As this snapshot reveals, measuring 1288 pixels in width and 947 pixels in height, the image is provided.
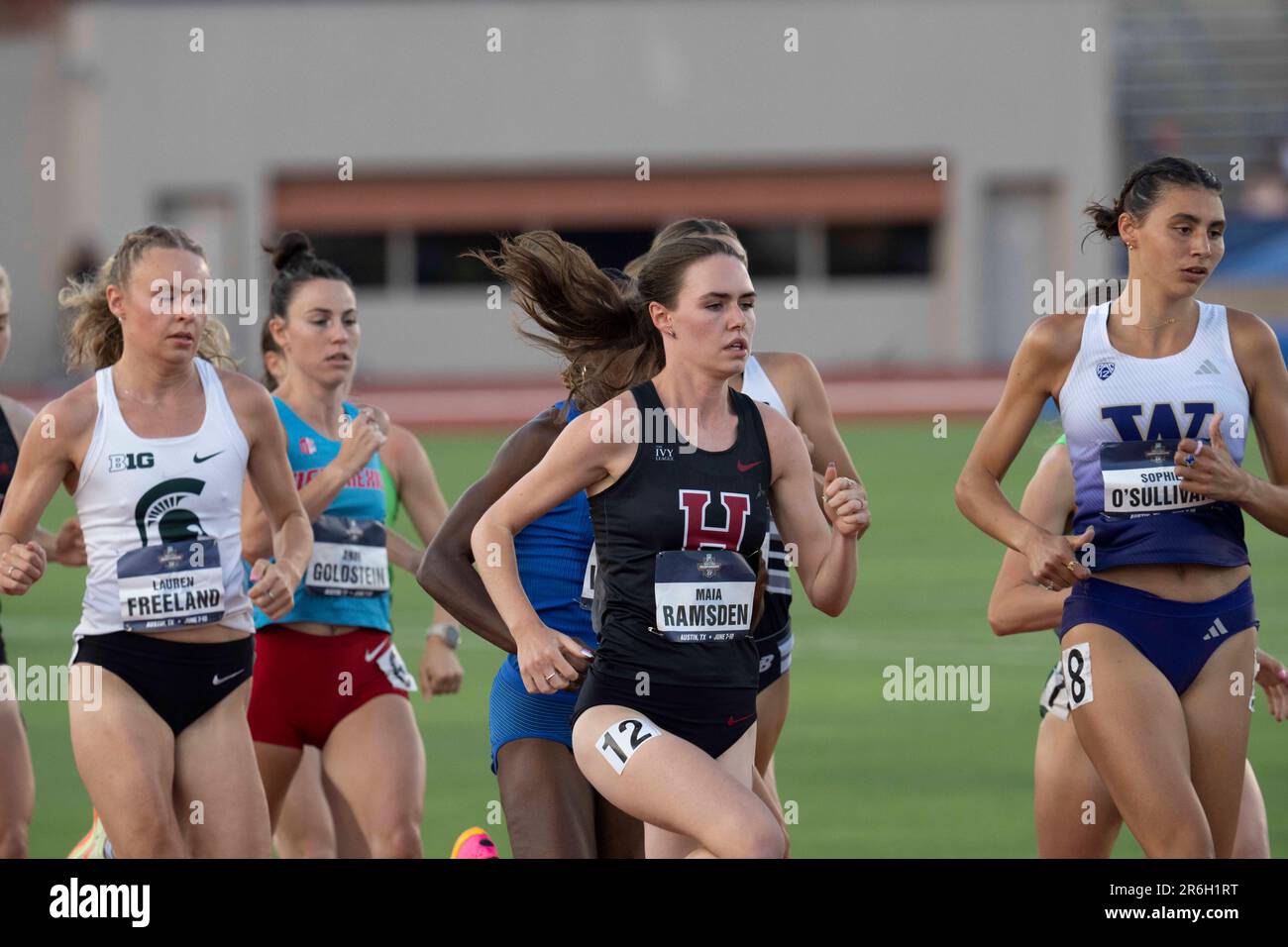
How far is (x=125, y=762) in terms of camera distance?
5141 mm

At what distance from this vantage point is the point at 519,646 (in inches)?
187

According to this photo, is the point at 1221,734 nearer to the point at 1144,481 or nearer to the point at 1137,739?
the point at 1137,739

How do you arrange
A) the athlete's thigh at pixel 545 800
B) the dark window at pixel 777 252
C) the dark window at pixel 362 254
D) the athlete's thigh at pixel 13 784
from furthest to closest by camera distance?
the dark window at pixel 777 252
the dark window at pixel 362 254
the athlete's thigh at pixel 13 784
the athlete's thigh at pixel 545 800

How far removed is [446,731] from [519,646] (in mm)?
5721

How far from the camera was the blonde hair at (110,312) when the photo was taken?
5.56 metres

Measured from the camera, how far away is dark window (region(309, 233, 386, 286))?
118 ft

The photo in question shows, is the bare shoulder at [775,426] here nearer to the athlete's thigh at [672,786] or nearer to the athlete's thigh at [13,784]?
the athlete's thigh at [672,786]

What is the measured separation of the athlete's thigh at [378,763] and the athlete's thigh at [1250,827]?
95.5 inches

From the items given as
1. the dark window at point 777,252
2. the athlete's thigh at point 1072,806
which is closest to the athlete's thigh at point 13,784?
the athlete's thigh at point 1072,806

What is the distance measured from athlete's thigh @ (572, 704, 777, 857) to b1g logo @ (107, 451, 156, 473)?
1.51 meters

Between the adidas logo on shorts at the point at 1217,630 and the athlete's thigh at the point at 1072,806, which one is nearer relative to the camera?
the adidas logo on shorts at the point at 1217,630

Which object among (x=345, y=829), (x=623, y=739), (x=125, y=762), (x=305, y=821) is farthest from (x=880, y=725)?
(x=623, y=739)

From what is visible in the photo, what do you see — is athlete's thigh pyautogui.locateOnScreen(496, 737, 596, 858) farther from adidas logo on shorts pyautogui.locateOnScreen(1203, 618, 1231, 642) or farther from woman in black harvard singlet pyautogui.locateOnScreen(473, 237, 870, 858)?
adidas logo on shorts pyautogui.locateOnScreen(1203, 618, 1231, 642)
